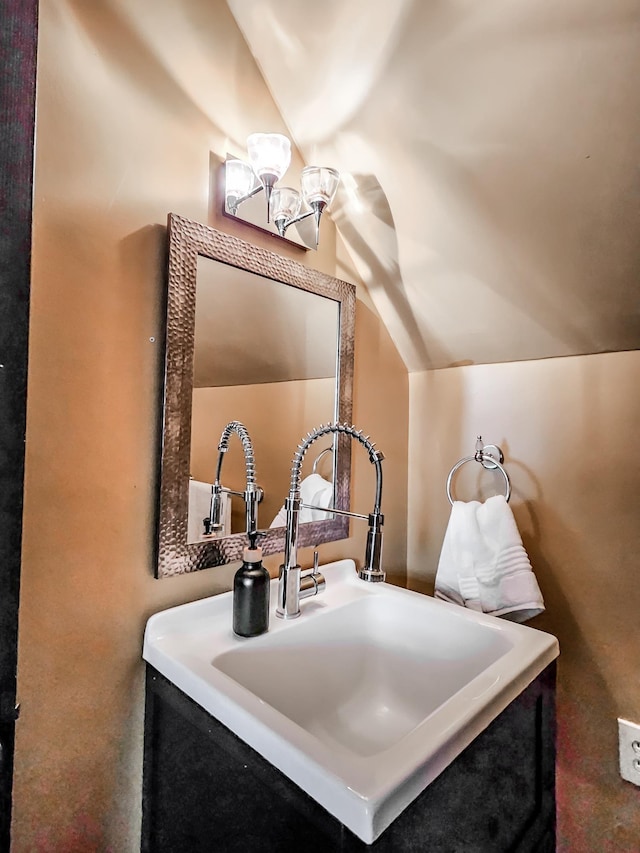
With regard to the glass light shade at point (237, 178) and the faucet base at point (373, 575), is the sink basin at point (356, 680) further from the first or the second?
the glass light shade at point (237, 178)

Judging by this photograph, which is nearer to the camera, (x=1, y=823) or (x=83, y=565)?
(x=1, y=823)

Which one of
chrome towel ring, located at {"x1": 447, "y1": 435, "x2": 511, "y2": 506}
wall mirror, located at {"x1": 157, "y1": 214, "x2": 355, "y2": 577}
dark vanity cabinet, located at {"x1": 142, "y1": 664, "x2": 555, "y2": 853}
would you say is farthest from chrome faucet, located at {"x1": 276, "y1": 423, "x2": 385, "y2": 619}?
chrome towel ring, located at {"x1": 447, "y1": 435, "x2": 511, "y2": 506}

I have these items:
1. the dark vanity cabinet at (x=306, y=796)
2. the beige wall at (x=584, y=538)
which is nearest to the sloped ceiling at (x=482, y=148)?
the beige wall at (x=584, y=538)

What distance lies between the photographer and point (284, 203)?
1.03 m

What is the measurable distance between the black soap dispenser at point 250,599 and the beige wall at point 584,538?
0.78 meters

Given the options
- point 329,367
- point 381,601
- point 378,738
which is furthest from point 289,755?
point 329,367

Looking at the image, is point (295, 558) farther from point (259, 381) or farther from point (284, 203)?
point (284, 203)

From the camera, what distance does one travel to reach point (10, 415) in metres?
0.64

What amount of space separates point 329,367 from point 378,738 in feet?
2.81

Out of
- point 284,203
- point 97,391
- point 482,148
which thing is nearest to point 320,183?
point 284,203

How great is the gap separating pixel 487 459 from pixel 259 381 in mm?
707

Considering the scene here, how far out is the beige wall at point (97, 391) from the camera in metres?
0.73

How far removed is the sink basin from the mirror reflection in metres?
0.21

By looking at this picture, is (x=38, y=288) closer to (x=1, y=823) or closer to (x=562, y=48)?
(x=1, y=823)
